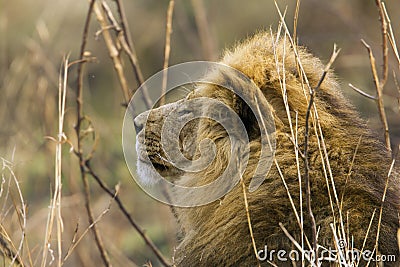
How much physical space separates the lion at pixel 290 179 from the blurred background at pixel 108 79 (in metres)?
0.97

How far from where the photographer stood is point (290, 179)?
8.84ft

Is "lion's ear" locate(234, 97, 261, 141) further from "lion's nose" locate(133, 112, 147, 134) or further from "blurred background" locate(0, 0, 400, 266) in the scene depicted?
"blurred background" locate(0, 0, 400, 266)

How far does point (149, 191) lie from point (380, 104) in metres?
1.30

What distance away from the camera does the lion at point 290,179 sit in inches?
101

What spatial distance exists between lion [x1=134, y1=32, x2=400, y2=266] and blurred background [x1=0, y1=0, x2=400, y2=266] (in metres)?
0.97

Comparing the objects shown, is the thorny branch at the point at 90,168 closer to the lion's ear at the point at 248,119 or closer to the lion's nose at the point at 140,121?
the lion's nose at the point at 140,121

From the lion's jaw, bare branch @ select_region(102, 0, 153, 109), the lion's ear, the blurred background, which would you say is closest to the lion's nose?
the lion's jaw

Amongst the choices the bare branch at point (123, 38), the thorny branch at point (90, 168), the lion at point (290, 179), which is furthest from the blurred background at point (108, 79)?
the lion at point (290, 179)

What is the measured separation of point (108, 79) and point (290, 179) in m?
8.00

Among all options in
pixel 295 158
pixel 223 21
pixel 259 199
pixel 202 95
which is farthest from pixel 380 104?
pixel 223 21

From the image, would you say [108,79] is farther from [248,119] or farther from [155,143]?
[248,119]

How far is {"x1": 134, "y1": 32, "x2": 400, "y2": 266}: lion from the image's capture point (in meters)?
2.56

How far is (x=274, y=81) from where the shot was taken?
287 cm

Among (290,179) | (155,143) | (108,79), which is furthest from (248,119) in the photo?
(108,79)
